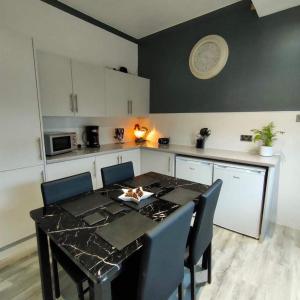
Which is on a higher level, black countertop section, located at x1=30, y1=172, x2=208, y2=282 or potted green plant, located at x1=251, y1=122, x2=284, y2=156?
potted green plant, located at x1=251, y1=122, x2=284, y2=156

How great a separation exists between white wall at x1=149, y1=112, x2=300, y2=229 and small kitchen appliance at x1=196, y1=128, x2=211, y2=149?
67 mm

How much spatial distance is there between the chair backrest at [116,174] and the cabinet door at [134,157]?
0.95m

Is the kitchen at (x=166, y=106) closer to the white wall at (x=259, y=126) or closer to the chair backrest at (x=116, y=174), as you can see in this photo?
the white wall at (x=259, y=126)

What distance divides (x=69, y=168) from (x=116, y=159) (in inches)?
28.6

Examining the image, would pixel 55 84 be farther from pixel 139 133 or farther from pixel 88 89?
pixel 139 133

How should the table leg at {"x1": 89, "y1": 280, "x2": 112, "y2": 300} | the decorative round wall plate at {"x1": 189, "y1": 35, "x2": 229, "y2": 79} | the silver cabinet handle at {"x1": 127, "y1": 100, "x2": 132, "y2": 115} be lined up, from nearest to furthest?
the table leg at {"x1": 89, "y1": 280, "x2": 112, "y2": 300} → the decorative round wall plate at {"x1": 189, "y1": 35, "x2": 229, "y2": 79} → the silver cabinet handle at {"x1": 127, "y1": 100, "x2": 132, "y2": 115}

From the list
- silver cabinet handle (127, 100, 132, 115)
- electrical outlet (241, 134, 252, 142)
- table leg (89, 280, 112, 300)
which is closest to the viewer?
table leg (89, 280, 112, 300)

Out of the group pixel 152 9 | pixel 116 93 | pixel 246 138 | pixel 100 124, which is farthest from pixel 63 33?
pixel 246 138

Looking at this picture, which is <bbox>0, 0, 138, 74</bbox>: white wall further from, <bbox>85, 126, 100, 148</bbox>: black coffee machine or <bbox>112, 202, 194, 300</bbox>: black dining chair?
<bbox>112, 202, 194, 300</bbox>: black dining chair

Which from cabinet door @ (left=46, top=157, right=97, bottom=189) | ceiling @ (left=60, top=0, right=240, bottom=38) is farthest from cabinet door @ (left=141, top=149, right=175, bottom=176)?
ceiling @ (left=60, top=0, right=240, bottom=38)

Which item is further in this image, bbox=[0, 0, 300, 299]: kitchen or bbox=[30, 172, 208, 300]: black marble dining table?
bbox=[0, 0, 300, 299]: kitchen

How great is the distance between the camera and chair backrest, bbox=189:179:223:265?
119 cm

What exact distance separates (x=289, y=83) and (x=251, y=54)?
59cm

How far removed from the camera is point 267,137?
2.30m
